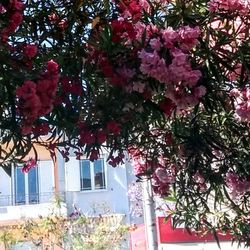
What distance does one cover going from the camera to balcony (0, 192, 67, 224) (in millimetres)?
14609

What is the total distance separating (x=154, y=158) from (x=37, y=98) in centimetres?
176

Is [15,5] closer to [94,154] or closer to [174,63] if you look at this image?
[174,63]

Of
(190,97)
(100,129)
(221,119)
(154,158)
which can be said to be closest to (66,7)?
(100,129)

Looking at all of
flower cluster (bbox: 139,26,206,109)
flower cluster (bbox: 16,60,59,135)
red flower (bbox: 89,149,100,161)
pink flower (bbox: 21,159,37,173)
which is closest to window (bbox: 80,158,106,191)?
pink flower (bbox: 21,159,37,173)

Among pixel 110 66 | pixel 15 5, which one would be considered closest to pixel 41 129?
pixel 110 66

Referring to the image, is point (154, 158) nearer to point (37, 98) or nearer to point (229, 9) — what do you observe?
point (229, 9)

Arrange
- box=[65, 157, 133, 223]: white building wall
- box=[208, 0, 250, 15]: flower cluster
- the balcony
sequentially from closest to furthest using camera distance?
1. box=[208, 0, 250, 15]: flower cluster
2. the balcony
3. box=[65, 157, 133, 223]: white building wall

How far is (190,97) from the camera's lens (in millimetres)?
1905

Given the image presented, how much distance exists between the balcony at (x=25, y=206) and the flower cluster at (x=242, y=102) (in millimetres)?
11907

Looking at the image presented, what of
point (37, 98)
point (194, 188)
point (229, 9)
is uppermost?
point (229, 9)

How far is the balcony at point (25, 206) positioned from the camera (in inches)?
575

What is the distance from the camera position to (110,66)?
1.89 meters

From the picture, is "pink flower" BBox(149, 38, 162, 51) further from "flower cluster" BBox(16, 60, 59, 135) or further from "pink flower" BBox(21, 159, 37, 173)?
"pink flower" BBox(21, 159, 37, 173)

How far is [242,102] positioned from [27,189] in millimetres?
13913
